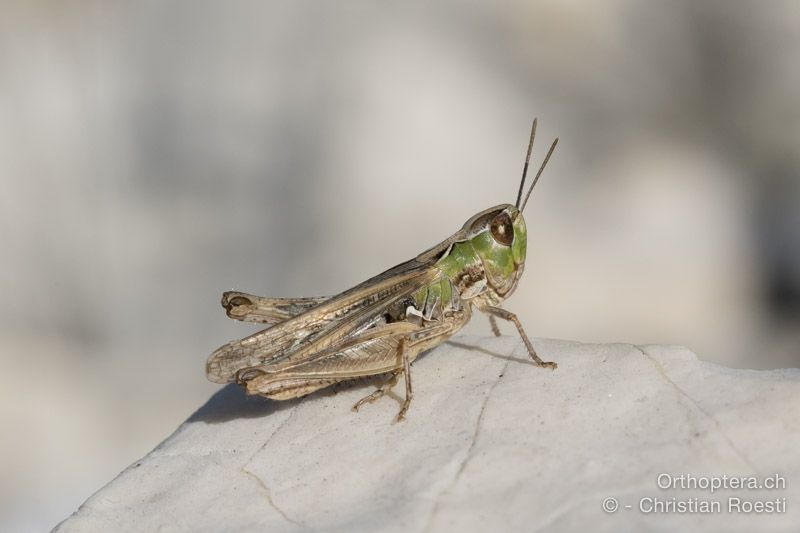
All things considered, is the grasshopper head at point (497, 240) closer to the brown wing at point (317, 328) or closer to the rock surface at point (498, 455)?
the brown wing at point (317, 328)

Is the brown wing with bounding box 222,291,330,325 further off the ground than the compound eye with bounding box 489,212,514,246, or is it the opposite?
the compound eye with bounding box 489,212,514,246

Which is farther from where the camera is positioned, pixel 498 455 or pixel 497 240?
pixel 497 240

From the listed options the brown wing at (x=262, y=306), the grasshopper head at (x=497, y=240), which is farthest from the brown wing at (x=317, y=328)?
the grasshopper head at (x=497, y=240)

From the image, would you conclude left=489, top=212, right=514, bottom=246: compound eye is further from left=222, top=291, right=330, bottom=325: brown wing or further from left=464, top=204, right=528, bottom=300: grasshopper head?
left=222, top=291, right=330, bottom=325: brown wing

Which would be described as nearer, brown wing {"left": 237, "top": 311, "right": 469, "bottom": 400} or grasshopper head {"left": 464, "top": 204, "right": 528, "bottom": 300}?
brown wing {"left": 237, "top": 311, "right": 469, "bottom": 400}

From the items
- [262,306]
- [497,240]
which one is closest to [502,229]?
[497,240]

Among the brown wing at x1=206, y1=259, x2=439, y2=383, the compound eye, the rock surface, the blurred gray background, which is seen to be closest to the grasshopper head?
the compound eye

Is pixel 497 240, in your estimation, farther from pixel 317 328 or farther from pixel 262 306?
pixel 262 306
